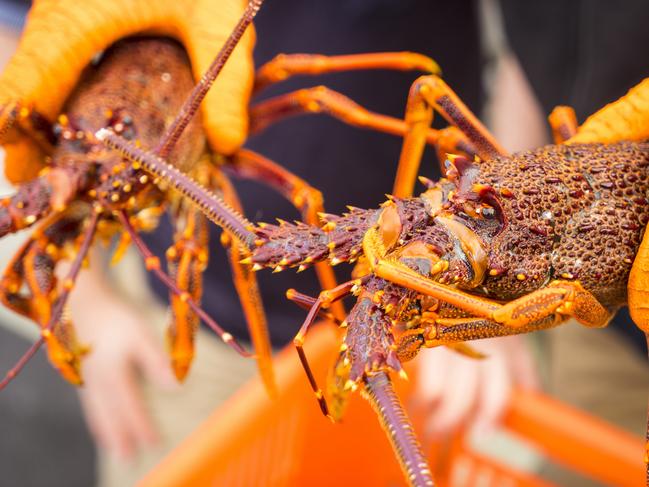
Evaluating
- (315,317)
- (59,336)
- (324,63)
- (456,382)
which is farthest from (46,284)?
(456,382)

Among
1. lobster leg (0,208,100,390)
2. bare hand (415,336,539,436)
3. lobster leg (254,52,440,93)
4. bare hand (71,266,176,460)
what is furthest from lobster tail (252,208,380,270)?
bare hand (71,266,176,460)

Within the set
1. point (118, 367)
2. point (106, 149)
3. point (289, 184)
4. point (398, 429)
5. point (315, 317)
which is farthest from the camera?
point (118, 367)

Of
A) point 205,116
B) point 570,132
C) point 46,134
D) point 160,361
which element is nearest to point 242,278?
point 205,116

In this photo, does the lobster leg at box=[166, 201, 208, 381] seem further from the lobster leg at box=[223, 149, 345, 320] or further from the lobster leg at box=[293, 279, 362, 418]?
the lobster leg at box=[293, 279, 362, 418]

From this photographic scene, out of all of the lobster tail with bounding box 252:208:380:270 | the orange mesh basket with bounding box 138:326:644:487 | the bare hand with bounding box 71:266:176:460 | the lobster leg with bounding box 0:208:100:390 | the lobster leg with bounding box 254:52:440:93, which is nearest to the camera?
the lobster tail with bounding box 252:208:380:270

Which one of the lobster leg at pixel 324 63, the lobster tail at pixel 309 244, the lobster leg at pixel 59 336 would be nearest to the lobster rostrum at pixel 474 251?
the lobster tail at pixel 309 244

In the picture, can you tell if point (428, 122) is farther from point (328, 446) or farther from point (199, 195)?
point (328, 446)

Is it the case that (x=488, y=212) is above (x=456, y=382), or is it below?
above
